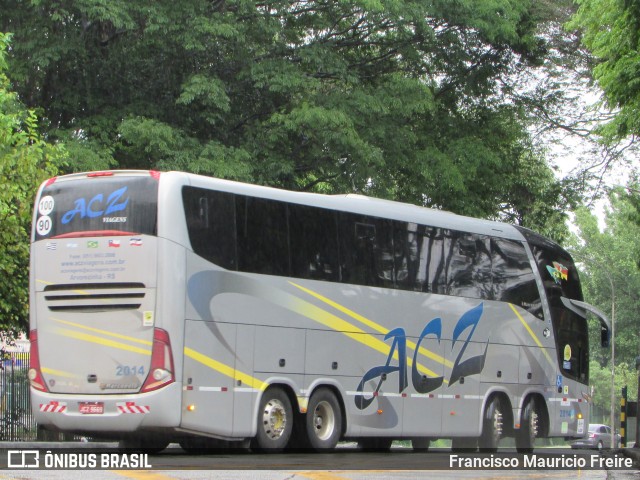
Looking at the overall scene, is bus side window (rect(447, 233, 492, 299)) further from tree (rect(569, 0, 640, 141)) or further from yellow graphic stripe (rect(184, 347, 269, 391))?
yellow graphic stripe (rect(184, 347, 269, 391))

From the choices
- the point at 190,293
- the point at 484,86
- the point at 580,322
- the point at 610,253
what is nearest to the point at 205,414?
the point at 190,293

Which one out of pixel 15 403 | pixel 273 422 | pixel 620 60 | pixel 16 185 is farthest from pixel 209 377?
pixel 15 403

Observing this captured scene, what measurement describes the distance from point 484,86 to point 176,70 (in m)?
8.98

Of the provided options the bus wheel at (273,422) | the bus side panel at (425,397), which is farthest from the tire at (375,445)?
the bus wheel at (273,422)

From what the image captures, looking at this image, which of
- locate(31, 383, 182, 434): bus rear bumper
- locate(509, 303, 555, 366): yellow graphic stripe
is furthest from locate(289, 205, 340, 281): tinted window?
locate(509, 303, 555, 366): yellow graphic stripe

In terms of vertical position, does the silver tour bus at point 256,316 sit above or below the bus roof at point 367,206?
below

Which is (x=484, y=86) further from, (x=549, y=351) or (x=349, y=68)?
(x=549, y=351)

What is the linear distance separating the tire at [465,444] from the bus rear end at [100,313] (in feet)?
30.4

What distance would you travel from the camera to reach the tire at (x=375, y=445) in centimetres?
2217

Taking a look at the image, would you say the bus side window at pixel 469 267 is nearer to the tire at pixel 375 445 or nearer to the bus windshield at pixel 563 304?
the bus windshield at pixel 563 304

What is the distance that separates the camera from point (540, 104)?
1296 inches

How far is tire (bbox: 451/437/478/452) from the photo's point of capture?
2341 centimetres

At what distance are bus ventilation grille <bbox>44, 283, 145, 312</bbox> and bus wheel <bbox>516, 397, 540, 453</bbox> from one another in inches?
387

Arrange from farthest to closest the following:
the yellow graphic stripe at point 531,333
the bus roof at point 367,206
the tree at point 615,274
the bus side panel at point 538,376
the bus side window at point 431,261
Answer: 1. the tree at point 615,274
2. the bus side panel at point 538,376
3. the yellow graphic stripe at point 531,333
4. the bus side window at point 431,261
5. the bus roof at point 367,206
